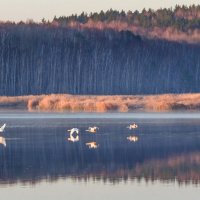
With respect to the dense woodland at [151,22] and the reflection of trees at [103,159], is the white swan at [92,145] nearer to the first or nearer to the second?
the reflection of trees at [103,159]

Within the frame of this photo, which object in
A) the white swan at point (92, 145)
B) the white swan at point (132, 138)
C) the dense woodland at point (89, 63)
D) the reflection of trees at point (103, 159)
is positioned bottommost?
the white swan at point (132, 138)

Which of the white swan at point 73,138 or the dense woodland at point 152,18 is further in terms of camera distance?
the dense woodland at point 152,18

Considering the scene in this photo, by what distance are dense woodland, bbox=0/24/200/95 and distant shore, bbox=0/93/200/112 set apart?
873 centimetres

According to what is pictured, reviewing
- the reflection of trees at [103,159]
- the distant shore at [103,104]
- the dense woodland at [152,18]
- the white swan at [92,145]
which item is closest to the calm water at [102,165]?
the reflection of trees at [103,159]

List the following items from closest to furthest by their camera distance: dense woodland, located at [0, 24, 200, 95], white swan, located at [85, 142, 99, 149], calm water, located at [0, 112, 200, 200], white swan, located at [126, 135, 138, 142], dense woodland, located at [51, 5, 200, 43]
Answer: calm water, located at [0, 112, 200, 200] < white swan, located at [85, 142, 99, 149] < white swan, located at [126, 135, 138, 142] < dense woodland, located at [0, 24, 200, 95] < dense woodland, located at [51, 5, 200, 43]

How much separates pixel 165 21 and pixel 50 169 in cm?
9392

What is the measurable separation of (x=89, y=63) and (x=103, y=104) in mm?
27070

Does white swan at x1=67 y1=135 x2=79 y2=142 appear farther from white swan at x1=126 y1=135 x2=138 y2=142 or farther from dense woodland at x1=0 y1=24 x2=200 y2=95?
dense woodland at x1=0 y1=24 x2=200 y2=95

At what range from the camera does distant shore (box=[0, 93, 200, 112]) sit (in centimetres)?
6303

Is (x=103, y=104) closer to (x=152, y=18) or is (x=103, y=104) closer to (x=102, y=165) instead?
(x=102, y=165)

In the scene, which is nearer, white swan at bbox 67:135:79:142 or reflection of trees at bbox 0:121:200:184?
reflection of trees at bbox 0:121:200:184

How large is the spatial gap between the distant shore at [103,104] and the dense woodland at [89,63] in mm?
8728

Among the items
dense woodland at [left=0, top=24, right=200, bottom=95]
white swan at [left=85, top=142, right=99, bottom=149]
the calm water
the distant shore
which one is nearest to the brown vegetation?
dense woodland at [left=0, top=24, right=200, bottom=95]

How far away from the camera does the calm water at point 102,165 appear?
21.1 m
